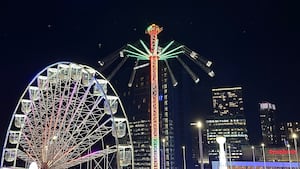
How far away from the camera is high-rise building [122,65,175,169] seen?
3772 inches

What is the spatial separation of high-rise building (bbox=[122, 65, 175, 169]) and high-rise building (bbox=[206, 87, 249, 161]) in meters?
27.6

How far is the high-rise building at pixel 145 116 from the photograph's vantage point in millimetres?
95812

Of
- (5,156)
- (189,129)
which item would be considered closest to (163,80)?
(189,129)

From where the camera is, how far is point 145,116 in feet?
331

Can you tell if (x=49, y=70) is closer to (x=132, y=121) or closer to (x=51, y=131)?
(x=51, y=131)

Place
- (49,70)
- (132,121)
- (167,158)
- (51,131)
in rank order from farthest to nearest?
(132,121)
(167,158)
(49,70)
(51,131)

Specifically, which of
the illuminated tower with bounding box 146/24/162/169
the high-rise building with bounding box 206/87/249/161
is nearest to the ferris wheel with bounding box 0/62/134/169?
the illuminated tower with bounding box 146/24/162/169

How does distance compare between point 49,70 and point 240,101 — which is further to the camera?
point 240,101

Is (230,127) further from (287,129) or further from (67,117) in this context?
(67,117)

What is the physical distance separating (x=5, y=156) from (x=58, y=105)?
992 centimetres

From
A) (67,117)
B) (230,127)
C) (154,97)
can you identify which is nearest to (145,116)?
(230,127)

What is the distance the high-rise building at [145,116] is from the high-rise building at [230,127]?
27.6 metres

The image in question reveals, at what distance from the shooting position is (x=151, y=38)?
33125 mm

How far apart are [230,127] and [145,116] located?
161 ft
